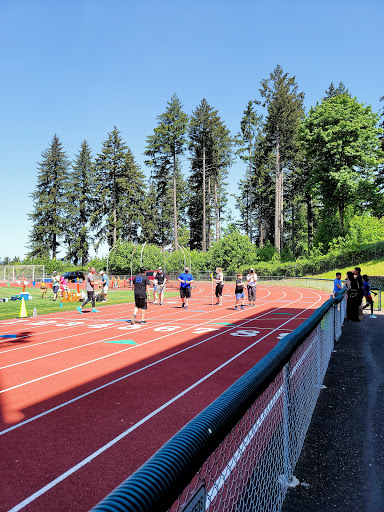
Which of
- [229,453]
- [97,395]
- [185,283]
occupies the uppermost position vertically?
[185,283]

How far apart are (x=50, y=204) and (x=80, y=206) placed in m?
5.36

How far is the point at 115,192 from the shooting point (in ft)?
227

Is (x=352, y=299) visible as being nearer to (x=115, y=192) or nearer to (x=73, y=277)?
(x=73, y=277)

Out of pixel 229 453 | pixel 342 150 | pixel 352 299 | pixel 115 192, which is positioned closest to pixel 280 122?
pixel 342 150

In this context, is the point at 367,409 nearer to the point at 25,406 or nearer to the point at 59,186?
the point at 25,406

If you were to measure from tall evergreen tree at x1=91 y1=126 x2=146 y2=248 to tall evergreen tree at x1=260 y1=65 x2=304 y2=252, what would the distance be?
26.9 m

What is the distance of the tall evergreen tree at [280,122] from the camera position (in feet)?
172

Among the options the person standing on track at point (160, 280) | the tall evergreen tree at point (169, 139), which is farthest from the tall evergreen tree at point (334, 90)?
the person standing on track at point (160, 280)

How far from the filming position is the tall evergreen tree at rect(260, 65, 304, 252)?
5247 centimetres

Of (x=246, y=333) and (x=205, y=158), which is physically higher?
(x=205, y=158)

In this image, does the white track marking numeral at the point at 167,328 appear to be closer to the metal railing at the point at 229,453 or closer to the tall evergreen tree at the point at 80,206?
the metal railing at the point at 229,453

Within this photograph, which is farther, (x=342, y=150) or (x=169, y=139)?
(x=169, y=139)

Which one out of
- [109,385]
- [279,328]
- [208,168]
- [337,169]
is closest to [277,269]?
[337,169]

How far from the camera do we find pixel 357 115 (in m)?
44.1
